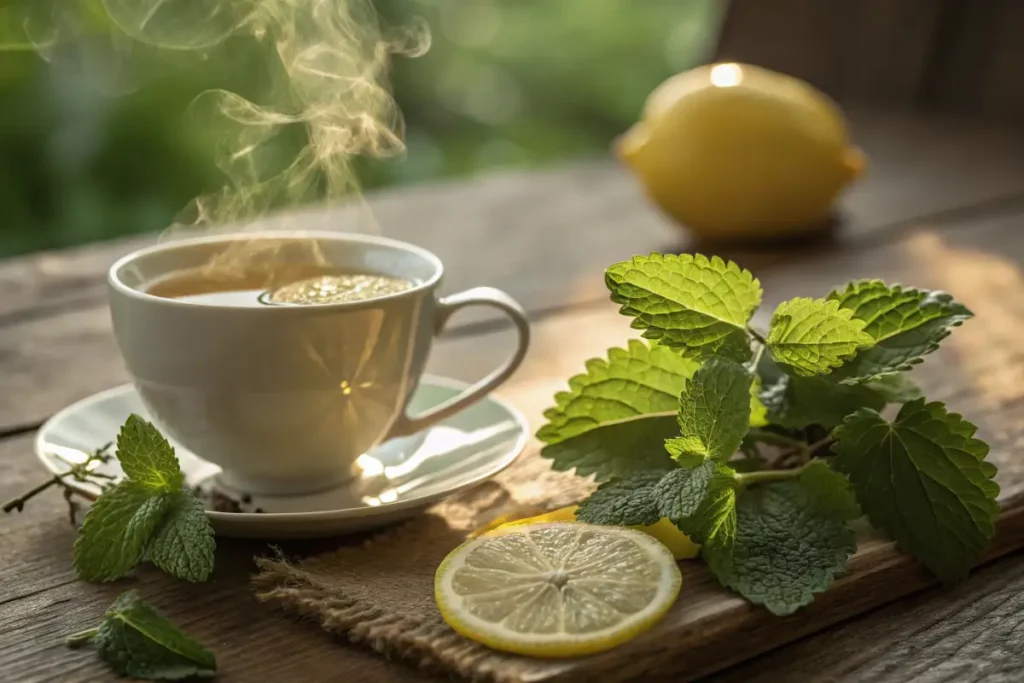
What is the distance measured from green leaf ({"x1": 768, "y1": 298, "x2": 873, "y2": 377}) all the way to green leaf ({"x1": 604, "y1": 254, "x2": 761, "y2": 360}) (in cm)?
3

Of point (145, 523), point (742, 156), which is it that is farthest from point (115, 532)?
point (742, 156)

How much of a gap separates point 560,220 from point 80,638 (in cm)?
128

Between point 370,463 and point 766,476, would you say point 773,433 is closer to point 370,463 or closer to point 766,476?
point 766,476

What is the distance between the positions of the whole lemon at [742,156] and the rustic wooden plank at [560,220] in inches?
2.1

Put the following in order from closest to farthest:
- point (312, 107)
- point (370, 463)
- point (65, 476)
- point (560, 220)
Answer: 1. point (65, 476)
2. point (370, 463)
3. point (312, 107)
4. point (560, 220)

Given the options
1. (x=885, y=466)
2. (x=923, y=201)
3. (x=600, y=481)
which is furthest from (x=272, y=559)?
(x=923, y=201)

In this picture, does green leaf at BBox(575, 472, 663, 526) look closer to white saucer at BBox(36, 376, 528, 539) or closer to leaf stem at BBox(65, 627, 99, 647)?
white saucer at BBox(36, 376, 528, 539)

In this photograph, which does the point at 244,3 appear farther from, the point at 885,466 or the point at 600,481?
the point at 885,466

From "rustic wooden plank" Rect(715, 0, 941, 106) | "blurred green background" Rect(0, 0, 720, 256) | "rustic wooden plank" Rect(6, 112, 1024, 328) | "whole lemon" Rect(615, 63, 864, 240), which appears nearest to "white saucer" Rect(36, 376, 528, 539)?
"rustic wooden plank" Rect(6, 112, 1024, 328)

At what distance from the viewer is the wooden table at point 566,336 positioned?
2.35ft

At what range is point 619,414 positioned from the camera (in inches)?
35.4

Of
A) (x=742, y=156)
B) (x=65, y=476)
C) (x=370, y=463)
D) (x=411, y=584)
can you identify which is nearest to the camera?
(x=411, y=584)

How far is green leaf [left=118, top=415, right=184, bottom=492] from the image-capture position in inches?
31.9

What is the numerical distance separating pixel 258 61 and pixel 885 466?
8.09ft
